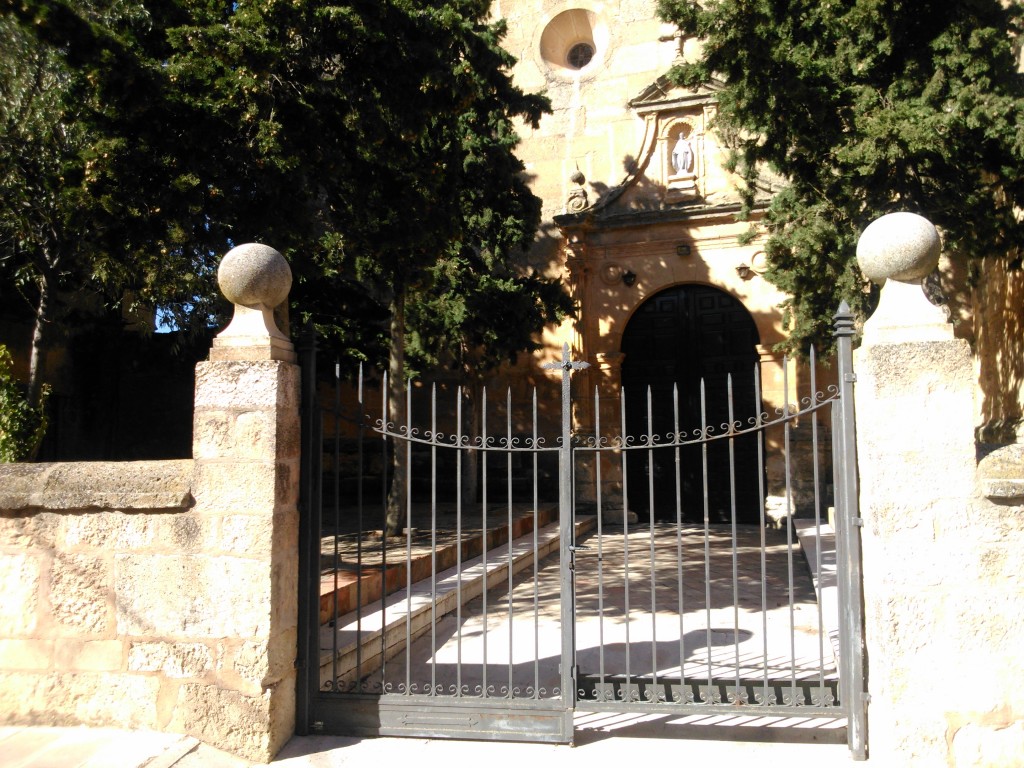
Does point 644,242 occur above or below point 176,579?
above

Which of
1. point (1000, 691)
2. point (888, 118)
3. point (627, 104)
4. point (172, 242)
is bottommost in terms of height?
point (1000, 691)

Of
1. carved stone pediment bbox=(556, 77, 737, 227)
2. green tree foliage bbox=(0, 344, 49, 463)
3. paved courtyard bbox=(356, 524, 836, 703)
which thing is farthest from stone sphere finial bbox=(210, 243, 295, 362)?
carved stone pediment bbox=(556, 77, 737, 227)

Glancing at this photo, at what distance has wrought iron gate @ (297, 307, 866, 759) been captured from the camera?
12.5 ft

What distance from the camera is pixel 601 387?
13.1 metres

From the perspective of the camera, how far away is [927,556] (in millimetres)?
3490

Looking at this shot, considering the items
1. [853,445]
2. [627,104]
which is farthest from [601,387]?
[853,445]

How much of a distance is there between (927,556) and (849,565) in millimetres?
339

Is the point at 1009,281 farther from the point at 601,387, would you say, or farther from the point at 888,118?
the point at 601,387

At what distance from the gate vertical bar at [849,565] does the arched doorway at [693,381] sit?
883 centimetres

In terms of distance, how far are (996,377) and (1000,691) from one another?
687 cm

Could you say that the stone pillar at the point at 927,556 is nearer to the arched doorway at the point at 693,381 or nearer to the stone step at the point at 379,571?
the stone step at the point at 379,571

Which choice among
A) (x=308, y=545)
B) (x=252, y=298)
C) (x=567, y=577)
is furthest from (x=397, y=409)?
(x=567, y=577)

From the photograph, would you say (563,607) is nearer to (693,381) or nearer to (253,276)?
(253,276)

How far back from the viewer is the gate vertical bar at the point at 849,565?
364 cm
